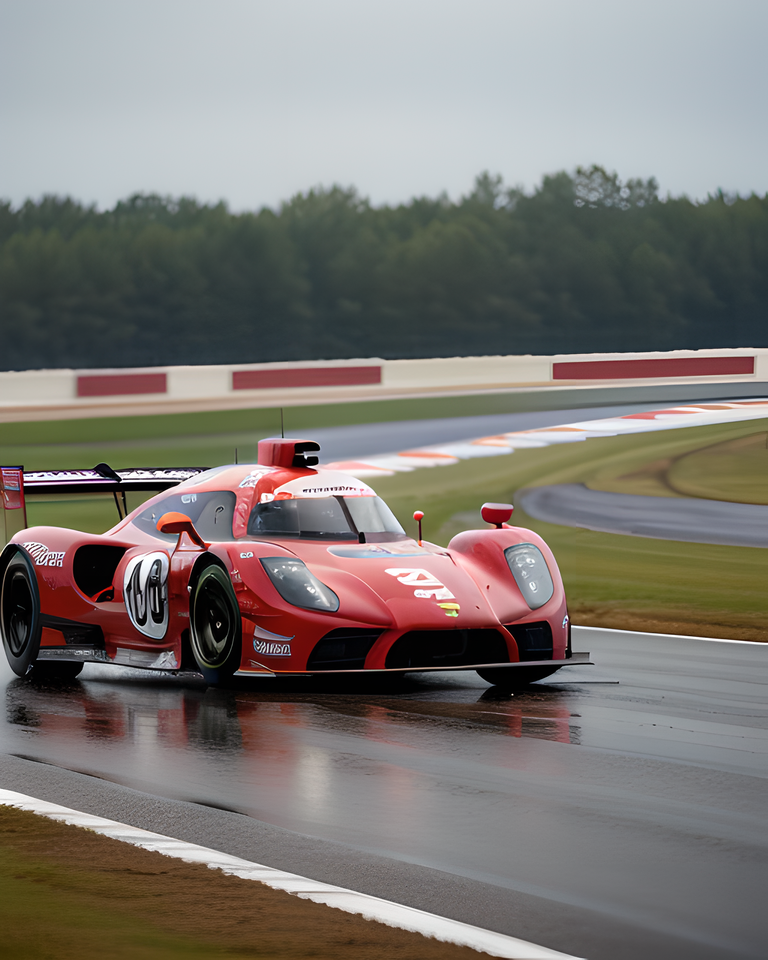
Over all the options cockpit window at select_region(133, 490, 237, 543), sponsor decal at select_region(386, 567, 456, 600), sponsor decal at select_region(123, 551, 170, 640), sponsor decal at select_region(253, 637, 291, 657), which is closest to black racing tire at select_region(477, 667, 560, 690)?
sponsor decal at select_region(386, 567, 456, 600)

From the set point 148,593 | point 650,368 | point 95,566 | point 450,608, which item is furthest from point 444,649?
point 650,368

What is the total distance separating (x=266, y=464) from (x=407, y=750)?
3084 millimetres

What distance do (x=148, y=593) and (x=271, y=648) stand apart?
1254mm

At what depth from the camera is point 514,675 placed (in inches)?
338

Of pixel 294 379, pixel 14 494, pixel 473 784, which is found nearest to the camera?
pixel 473 784

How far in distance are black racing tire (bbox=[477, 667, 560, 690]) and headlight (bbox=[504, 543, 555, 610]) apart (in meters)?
0.46

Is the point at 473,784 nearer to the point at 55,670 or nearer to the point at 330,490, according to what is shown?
the point at 330,490

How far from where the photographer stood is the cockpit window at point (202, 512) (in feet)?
28.9

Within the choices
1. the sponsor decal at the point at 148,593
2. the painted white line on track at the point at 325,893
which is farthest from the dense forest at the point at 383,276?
the painted white line on track at the point at 325,893

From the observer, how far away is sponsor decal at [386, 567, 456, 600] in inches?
309

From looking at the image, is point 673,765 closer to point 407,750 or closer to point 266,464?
point 407,750

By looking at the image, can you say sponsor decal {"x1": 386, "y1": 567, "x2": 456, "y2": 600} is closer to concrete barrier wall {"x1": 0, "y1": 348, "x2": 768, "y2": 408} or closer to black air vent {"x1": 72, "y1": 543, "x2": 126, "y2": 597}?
black air vent {"x1": 72, "y1": 543, "x2": 126, "y2": 597}

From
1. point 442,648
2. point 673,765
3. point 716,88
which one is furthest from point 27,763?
point 716,88

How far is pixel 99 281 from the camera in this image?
3669 centimetres
